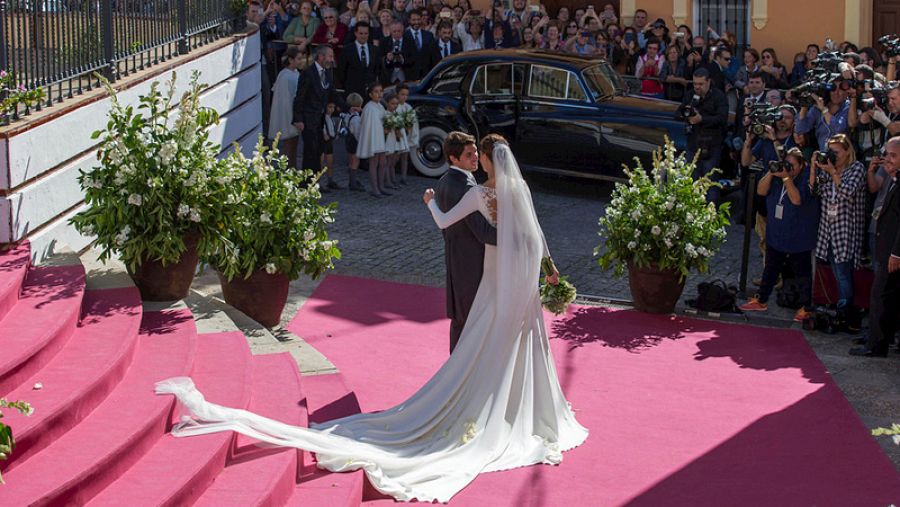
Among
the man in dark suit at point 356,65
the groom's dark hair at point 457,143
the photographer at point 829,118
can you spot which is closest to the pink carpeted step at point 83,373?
the groom's dark hair at point 457,143

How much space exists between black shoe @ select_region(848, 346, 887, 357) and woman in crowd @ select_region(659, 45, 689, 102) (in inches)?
336

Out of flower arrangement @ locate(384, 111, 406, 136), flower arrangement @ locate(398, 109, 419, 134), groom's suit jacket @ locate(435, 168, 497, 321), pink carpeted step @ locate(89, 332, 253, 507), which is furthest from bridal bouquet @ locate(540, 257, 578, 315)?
flower arrangement @ locate(398, 109, 419, 134)

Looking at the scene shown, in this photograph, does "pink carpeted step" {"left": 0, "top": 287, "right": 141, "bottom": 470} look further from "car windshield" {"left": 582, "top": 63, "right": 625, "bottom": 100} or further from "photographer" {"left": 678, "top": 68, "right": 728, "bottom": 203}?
"car windshield" {"left": 582, "top": 63, "right": 625, "bottom": 100}

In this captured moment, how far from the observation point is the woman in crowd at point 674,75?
18.6 meters

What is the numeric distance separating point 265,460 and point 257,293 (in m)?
3.33

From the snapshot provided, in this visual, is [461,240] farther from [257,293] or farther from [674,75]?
[674,75]

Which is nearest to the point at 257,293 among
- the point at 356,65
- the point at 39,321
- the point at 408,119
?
the point at 39,321

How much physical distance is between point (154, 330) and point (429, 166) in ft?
30.3

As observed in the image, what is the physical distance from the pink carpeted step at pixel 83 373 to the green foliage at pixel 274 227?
1242 mm

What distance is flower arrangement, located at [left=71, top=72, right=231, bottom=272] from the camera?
9.00 m

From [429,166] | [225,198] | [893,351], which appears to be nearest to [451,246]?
[225,198]

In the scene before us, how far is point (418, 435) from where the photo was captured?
26.1 feet

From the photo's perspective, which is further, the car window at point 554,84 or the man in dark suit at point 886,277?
the car window at point 554,84

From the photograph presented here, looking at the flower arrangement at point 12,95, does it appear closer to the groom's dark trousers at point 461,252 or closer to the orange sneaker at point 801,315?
the groom's dark trousers at point 461,252
